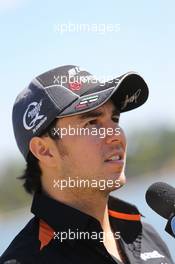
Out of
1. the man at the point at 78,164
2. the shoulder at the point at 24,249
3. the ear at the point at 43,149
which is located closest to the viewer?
the shoulder at the point at 24,249

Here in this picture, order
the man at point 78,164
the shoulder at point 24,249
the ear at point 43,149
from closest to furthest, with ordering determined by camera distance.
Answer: the shoulder at point 24,249 → the man at point 78,164 → the ear at point 43,149

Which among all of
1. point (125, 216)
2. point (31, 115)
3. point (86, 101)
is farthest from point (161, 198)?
point (31, 115)

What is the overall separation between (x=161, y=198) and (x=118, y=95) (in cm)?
37

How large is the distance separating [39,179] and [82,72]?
1.27 feet

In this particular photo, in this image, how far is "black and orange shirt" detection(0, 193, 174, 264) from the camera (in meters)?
2.15

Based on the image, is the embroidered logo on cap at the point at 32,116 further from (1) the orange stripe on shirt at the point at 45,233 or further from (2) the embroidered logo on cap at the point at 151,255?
(2) the embroidered logo on cap at the point at 151,255

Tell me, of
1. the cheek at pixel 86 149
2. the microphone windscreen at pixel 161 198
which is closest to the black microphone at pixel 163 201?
the microphone windscreen at pixel 161 198

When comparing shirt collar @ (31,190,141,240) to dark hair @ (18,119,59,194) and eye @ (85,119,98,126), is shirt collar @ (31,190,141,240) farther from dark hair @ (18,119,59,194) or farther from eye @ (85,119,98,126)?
eye @ (85,119,98,126)

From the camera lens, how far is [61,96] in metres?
2.36

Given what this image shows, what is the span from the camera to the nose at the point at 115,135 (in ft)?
7.67

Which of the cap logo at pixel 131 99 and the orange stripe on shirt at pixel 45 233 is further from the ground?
the cap logo at pixel 131 99

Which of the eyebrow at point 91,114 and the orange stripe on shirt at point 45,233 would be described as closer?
the orange stripe on shirt at point 45,233

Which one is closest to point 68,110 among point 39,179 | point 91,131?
point 91,131

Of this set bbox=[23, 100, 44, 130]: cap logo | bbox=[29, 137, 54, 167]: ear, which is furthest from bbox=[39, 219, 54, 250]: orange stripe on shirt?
bbox=[23, 100, 44, 130]: cap logo
